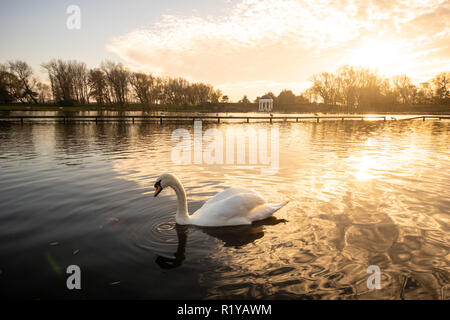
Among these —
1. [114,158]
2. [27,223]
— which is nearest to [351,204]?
[27,223]

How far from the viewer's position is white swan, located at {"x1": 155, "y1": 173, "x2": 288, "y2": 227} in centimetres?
483

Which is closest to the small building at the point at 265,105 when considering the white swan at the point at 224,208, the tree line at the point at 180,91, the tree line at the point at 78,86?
the tree line at the point at 180,91

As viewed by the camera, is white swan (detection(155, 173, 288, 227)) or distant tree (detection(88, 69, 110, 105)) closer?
white swan (detection(155, 173, 288, 227))

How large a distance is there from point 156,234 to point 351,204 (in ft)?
15.6

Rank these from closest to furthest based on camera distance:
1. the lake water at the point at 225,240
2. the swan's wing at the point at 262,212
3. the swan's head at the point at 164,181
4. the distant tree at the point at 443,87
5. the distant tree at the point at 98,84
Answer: the lake water at the point at 225,240
the swan's head at the point at 164,181
the swan's wing at the point at 262,212
the distant tree at the point at 98,84
the distant tree at the point at 443,87

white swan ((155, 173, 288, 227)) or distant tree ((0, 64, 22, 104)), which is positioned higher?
distant tree ((0, 64, 22, 104))

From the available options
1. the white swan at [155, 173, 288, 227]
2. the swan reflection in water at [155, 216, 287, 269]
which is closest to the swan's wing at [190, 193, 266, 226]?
the white swan at [155, 173, 288, 227]

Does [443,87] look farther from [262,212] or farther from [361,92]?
[262,212]

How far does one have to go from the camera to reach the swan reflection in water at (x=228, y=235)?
4090mm

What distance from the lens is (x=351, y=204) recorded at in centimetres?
632

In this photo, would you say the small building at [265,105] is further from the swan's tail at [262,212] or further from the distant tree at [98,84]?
the swan's tail at [262,212]

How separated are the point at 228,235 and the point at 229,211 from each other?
446 mm

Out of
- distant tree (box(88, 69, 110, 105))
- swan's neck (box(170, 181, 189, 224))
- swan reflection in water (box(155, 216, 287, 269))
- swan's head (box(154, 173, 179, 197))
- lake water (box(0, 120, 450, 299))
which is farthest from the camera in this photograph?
distant tree (box(88, 69, 110, 105))

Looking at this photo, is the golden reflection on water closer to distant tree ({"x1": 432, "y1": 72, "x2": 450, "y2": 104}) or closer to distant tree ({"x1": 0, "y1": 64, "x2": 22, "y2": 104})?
distant tree ({"x1": 0, "y1": 64, "x2": 22, "y2": 104})
